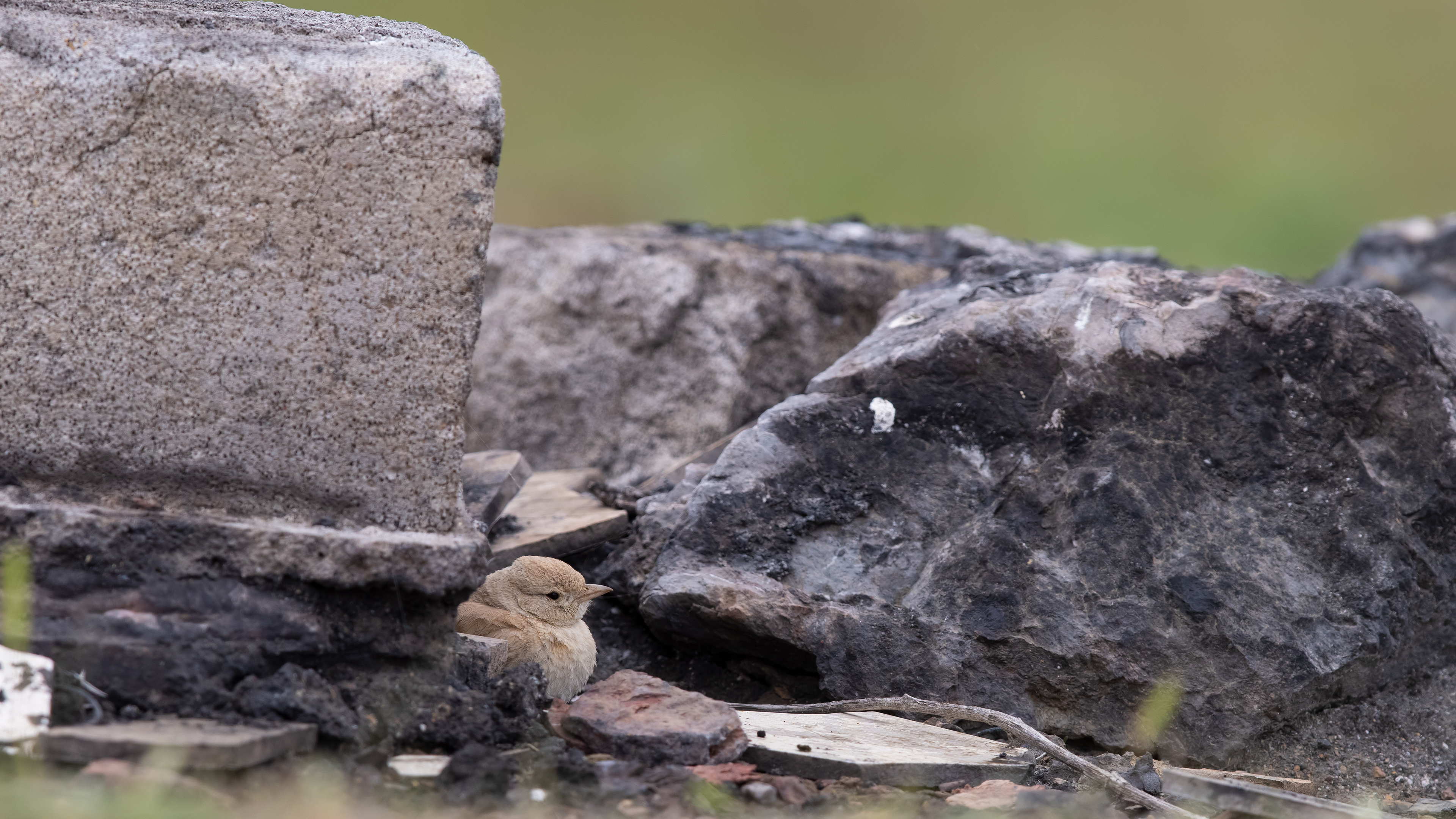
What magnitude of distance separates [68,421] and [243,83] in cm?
70

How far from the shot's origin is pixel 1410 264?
709 centimetres

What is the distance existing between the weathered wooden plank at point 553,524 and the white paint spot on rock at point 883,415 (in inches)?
34.8

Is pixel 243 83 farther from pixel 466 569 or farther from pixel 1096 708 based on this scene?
pixel 1096 708

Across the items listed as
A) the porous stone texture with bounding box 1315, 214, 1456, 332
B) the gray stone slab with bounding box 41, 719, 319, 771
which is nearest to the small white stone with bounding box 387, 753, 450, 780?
the gray stone slab with bounding box 41, 719, 319, 771

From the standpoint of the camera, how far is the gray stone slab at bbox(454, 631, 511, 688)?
2443 mm

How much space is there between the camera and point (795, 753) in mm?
2344

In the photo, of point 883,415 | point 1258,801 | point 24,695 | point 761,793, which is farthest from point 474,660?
point 1258,801

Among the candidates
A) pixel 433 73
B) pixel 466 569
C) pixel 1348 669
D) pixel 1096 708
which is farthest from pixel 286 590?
pixel 1348 669

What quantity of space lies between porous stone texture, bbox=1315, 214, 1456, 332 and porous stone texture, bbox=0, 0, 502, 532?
237 inches

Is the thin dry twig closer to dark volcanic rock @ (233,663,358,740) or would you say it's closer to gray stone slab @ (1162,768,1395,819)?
gray stone slab @ (1162,768,1395,819)

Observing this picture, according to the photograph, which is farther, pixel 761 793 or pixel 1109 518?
pixel 1109 518

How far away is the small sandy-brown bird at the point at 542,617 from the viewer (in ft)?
9.34

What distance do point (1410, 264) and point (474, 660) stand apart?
6671mm

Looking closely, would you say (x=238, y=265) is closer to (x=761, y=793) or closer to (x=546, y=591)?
(x=546, y=591)
